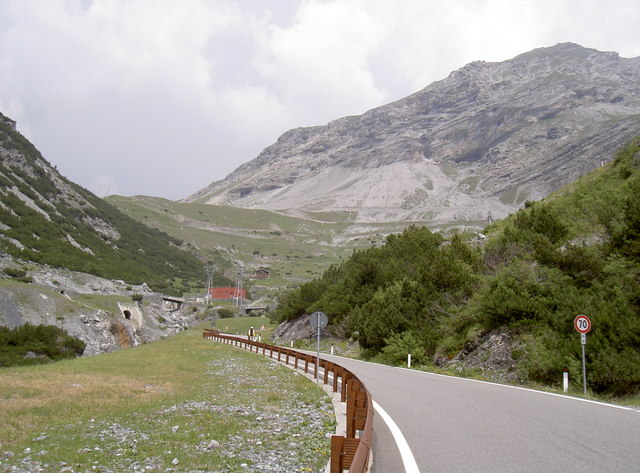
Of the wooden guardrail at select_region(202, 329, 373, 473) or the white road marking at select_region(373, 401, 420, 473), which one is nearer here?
the wooden guardrail at select_region(202, 329, 373, 473)

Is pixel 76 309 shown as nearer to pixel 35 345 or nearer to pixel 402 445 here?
pixel 35 345

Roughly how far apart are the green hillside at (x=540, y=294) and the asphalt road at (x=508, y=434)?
3316 millimetres

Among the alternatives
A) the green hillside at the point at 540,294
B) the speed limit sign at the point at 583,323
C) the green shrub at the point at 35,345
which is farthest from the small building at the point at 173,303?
the speed limit sign at the point at 583,323

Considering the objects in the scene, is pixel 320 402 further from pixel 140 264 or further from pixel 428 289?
pixel 140 264

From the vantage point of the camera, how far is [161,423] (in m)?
11.1

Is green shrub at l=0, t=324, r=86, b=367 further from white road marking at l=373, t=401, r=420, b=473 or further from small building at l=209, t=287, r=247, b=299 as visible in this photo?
small building at l=209, t=287, r=247, b=299

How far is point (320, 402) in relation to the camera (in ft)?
43.6

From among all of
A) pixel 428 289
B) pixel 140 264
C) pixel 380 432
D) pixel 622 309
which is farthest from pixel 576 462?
A: pixel 140 264

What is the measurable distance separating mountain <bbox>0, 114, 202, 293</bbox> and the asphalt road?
194 feet

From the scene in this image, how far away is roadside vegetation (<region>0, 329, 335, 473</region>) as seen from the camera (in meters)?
7.86

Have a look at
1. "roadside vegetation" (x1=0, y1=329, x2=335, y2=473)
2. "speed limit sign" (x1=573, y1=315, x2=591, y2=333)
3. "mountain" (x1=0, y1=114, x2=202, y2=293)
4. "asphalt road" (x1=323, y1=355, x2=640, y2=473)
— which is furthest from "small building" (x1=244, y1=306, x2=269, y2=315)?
"asphalt road" (x1=323, y1=355, x2=640, y2=473)

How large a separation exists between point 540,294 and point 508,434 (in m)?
13.4

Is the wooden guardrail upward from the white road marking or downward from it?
upward

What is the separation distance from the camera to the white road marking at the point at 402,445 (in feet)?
20.8
